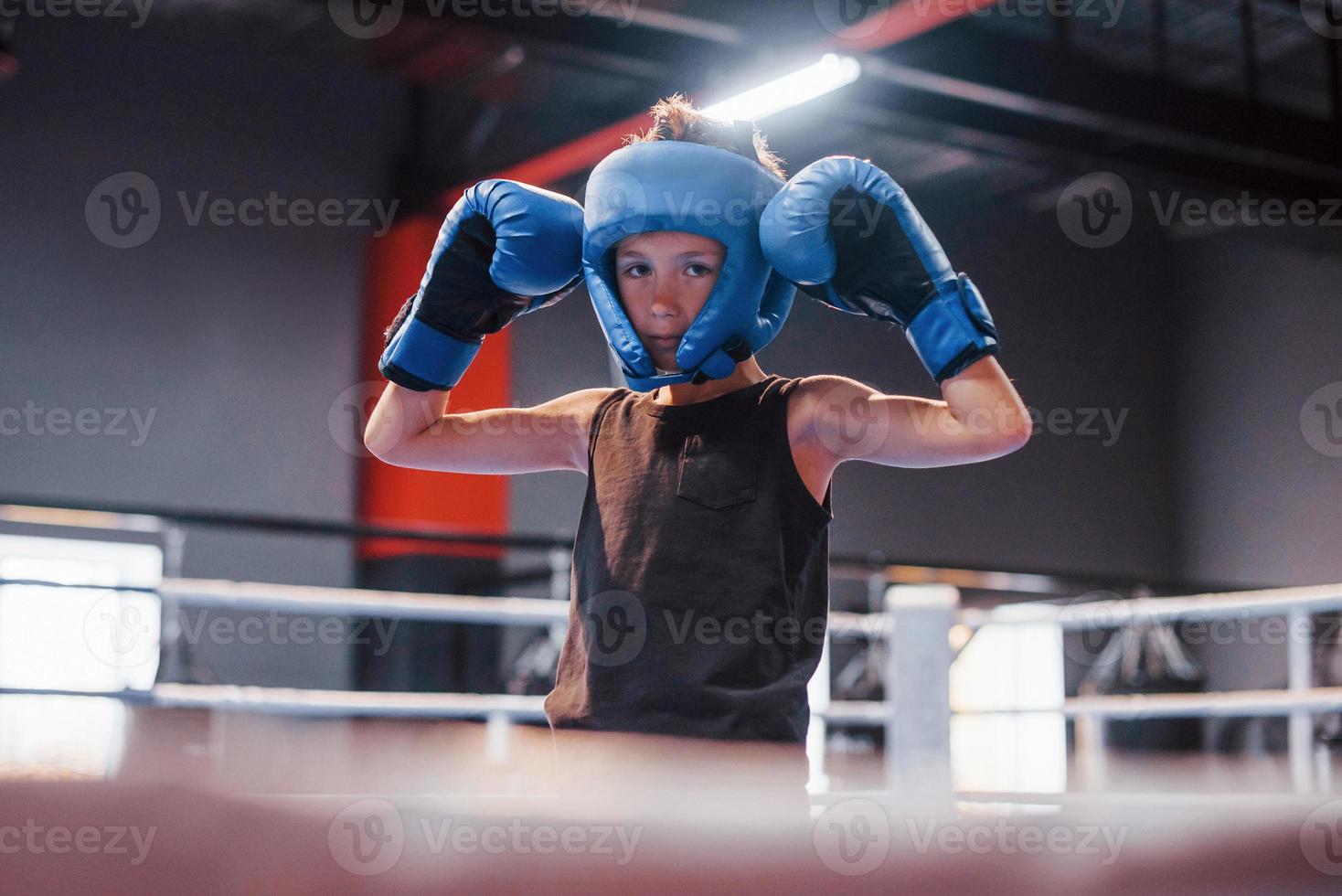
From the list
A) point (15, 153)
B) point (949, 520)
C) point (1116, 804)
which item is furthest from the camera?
point (949, 520)

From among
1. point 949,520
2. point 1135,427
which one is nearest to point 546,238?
point 949,520

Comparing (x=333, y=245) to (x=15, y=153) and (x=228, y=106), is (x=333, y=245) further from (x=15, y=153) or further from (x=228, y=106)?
(x=15, y=153)

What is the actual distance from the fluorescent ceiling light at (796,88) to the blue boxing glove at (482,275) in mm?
3330

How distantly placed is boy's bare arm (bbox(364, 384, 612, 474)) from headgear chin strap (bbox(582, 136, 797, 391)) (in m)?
0.14

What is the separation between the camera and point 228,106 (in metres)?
6.46

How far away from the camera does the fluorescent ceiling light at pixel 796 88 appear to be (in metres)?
4.54

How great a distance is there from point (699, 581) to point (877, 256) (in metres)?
0.31

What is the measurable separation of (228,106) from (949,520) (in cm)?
483
